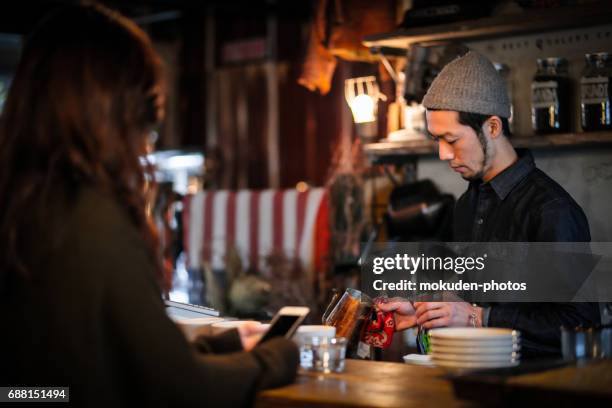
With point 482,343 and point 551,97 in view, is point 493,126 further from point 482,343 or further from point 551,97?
point 482,343

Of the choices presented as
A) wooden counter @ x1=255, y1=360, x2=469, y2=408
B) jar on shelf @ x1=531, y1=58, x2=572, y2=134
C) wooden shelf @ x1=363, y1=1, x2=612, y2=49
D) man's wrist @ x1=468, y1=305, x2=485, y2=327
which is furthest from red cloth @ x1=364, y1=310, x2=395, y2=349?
wooden shelf @ x1=363, y1=1, x2=612, y2=49

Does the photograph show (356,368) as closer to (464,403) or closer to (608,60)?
(464,403)

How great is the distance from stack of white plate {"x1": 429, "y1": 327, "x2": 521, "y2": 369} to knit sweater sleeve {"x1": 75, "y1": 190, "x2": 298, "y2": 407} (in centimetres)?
68

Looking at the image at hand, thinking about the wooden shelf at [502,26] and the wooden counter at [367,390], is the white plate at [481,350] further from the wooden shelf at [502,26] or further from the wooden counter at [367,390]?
the wooden shelf at [502,26]

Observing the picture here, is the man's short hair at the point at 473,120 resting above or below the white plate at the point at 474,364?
above

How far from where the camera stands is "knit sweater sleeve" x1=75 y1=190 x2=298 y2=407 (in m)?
1.50

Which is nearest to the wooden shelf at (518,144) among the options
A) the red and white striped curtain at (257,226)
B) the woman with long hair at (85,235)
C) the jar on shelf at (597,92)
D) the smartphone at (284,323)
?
the jar on shelf at (597,92)

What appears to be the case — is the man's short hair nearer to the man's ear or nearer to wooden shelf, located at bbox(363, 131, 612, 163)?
the man's ear

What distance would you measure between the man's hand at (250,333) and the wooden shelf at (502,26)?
2112 millimetres

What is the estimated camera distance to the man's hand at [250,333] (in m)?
2.04

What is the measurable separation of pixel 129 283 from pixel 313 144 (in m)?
5.47

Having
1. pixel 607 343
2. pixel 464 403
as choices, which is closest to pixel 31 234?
pixel 464 403

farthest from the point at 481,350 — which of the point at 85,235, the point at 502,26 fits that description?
the point at 502,26

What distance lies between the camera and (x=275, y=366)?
180 centimetres
